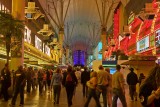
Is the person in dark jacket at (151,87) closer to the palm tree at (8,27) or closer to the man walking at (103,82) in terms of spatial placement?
the man walking at (103,82)

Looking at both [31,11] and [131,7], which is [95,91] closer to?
[31,11]

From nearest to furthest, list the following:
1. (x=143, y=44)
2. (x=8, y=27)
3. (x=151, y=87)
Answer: (x=151, y=87) < (x=8, y=27) < (x=143, y=44)

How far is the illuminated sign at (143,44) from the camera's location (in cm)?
2969

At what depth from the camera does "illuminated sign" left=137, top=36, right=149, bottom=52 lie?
29.7m

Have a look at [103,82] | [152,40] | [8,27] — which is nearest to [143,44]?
[152,40]

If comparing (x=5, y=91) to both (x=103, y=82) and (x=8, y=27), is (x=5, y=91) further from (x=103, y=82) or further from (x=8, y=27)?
(x=103, y=82)

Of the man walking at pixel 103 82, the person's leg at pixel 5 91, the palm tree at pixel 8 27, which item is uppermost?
the palm tree at pixel 8 27

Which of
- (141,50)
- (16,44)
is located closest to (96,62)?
(141,50)

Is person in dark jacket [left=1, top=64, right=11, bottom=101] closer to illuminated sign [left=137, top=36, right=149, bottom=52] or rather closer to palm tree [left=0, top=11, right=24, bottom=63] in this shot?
palm tree [left=0, top=11, right=24, bottom=63]

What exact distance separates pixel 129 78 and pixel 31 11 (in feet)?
28.8

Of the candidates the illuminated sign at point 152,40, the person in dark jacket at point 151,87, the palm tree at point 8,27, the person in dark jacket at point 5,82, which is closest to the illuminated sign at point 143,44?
the illuminated sign at point 152,40

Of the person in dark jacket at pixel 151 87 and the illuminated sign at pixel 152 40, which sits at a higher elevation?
the illuminated sign at pixel 152 40

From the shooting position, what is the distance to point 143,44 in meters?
32.0

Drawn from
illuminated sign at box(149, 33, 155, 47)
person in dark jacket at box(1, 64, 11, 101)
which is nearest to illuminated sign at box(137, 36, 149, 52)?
illuminated sign at box(149, 33, 155, 47)
